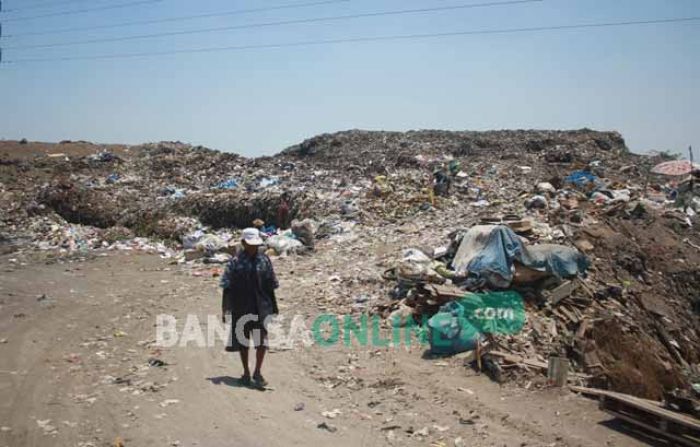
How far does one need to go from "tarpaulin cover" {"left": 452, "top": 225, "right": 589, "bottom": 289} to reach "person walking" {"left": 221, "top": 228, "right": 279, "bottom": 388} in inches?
123

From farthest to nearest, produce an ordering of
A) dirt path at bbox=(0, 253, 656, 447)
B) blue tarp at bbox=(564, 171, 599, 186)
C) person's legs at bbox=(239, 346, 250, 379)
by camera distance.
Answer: blue tarp at bbox=(564, 171, 599, 186) → person's legs at bbox=(239, 346, 250, 379) → dirt path at bbox=(0, 253, 656, 447)

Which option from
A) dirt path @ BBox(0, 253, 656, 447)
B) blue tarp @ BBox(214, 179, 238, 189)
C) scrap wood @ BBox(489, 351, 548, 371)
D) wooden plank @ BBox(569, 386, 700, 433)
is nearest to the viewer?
wooden plank @ BBox(569, 386, 700, 433)

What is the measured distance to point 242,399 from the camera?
4.05m

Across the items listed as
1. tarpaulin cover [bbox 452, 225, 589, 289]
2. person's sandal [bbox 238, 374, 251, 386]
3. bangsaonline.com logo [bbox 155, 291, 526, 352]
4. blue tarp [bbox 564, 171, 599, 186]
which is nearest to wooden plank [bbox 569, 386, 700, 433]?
bangsaonline.com logo [bbox 155, 291, 526, 352]

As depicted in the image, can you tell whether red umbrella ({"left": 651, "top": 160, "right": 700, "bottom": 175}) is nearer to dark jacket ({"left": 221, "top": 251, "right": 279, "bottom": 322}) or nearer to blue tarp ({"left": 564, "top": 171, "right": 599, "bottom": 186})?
blue tarp ({"left": 564, "top": 171, "right": 599, "bottom": 186})

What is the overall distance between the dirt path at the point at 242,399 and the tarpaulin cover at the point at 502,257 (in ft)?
5.21

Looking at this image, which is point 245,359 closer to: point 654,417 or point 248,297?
point 248,297

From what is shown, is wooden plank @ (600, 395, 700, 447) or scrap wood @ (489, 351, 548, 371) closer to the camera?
wooden plank @ (600, 395, 700, 447)

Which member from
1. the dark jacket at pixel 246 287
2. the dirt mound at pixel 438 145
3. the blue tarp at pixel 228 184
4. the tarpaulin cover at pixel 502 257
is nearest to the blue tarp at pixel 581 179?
the dirt mound at pixel 438 145

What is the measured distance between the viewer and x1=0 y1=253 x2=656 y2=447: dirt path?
3.55 metres

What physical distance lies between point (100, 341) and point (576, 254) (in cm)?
585

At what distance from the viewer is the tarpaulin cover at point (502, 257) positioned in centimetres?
641

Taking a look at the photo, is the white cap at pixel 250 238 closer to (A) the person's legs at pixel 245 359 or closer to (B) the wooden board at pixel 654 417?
(A) the person's legs at pixel 245 359

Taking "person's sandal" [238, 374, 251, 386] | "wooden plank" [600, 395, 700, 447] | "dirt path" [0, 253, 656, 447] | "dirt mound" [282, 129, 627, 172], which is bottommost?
"dirt path" [0, 253, 656, 447]
